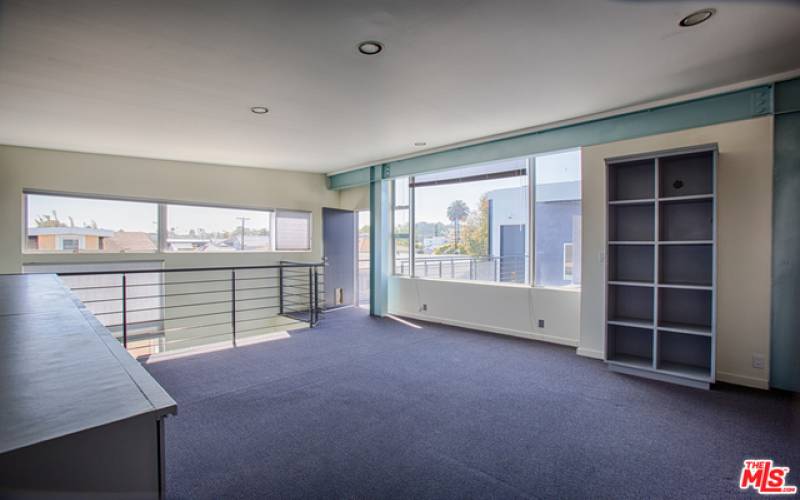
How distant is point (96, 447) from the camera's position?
0.83 meters

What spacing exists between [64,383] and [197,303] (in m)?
5.30

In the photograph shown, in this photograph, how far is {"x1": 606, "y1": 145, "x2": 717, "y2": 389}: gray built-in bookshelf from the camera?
340cm

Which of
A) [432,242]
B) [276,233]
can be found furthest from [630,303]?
[276,233]

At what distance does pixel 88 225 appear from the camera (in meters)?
5.25

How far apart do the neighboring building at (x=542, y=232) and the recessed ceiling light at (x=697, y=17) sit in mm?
2134

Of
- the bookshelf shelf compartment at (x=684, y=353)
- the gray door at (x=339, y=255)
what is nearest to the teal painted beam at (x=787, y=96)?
the bookshelf shelf compartment at (x=684, y=353)

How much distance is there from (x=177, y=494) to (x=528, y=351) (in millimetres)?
3265

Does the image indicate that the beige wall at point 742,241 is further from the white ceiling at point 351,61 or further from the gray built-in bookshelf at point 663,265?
the white ceiling at point 351,61

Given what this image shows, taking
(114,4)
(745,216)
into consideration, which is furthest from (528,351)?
(114,4)

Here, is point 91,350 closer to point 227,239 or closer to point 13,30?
point 13,30

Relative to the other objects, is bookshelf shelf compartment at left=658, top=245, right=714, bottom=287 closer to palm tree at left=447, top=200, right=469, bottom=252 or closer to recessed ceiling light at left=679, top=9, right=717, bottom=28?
recessed ceiling light at left=679, top=9, right=717, bottom=28

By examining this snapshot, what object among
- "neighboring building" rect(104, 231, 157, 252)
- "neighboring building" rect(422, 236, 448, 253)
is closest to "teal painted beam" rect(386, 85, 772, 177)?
"neighboring building" rect(422, 236, 448, 253)

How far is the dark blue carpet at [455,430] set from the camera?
2.09 meters

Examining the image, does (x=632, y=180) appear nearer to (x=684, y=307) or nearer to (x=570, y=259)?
(x=570, y=259)
